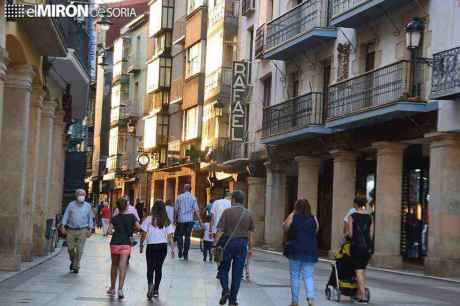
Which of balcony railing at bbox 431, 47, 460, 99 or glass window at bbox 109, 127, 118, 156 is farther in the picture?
glass window at bbox 109, 127, 118, 156

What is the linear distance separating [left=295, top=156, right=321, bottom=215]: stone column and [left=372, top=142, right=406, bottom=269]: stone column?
22.9ft

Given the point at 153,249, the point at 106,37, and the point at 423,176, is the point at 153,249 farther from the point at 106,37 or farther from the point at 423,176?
the point at 106,37

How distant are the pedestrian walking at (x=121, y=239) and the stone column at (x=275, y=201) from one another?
23.9 metres

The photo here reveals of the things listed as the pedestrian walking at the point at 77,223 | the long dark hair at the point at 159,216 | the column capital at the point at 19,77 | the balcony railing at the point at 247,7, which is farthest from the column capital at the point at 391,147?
the balcony railing at the point at 247,7

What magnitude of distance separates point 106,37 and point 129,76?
1451 centimetres

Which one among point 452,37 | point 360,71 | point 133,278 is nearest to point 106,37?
point 360,71

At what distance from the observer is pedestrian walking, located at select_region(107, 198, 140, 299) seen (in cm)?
1599

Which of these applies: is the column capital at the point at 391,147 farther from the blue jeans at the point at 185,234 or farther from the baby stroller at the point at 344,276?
the baby stroller at the point at 344,276

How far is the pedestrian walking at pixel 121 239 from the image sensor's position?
52.5 ft

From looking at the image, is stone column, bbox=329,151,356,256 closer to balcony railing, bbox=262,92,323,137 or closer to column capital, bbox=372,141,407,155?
balcony railing, bbox=262,92,323,137

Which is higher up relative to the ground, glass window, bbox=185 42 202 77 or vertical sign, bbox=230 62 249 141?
glass window, bbox=185 42 202 77

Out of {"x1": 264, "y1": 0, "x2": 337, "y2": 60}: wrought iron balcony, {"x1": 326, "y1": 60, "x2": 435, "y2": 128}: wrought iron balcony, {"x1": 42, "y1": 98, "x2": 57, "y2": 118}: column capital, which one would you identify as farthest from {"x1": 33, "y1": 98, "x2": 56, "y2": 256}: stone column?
{"x1": 264, "y1": 0, "x2": 337, "y2": 60}: wrought iron balcony

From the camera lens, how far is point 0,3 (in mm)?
16641

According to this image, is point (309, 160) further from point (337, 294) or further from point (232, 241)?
point (232, 241)
